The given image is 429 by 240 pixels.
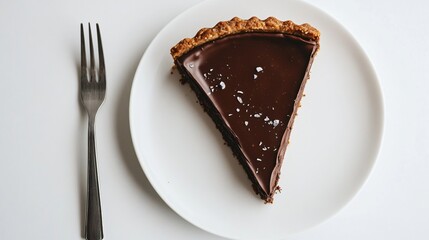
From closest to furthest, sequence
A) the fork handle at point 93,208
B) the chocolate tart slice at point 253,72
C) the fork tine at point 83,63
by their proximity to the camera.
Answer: the chocolate tart slice at point 253,72 < the fork handle at point 93,208 < the fork tine at point 83,63

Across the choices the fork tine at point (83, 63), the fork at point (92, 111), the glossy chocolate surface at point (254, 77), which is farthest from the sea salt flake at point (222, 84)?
the fork tine at point (83, 63)

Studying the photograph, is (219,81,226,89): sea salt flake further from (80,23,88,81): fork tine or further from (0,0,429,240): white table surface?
(80,23,88,81): fork tine

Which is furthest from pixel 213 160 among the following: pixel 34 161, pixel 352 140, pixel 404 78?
pixel 404 78

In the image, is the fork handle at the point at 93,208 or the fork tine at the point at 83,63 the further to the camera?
the fork tine at the point at 83,63

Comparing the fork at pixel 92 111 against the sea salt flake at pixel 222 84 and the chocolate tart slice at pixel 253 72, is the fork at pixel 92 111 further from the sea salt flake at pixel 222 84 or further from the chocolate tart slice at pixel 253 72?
the sea salt flake at pixel 222 84

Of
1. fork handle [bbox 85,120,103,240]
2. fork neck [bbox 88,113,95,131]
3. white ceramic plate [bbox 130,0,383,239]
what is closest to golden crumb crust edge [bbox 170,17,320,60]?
white ceramic plate [bbox 130,0,383,239]

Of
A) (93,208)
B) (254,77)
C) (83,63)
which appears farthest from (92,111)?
(254,77)
